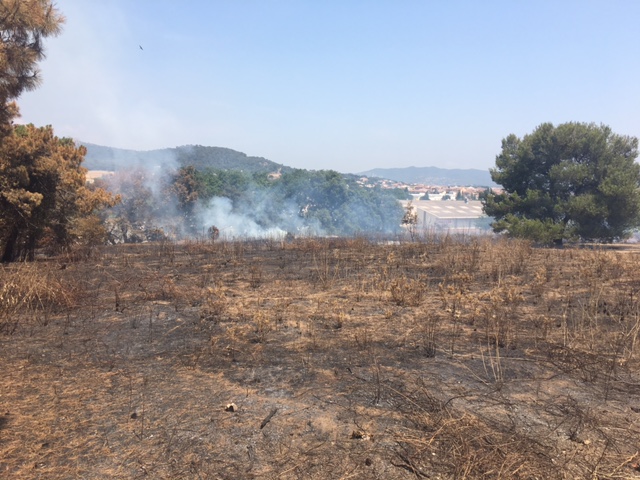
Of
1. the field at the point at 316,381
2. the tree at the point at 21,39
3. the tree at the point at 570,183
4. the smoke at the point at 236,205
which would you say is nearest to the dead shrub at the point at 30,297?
the field at the point at 316,381

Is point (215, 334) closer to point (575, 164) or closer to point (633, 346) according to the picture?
point (633, 346)

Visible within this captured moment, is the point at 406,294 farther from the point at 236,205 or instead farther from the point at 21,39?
the point at 236,205

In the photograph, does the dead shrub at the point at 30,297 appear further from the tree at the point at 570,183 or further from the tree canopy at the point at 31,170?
the tree at the point at 570,183

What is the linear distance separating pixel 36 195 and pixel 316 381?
8.61 meters

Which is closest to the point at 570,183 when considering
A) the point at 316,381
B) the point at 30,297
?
the point at 316,381

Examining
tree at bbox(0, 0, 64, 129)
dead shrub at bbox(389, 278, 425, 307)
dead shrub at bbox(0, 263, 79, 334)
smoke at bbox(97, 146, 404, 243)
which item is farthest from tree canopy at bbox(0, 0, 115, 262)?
smoke at bbox(97, 146, 404, 243)

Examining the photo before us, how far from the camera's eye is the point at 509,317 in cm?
557

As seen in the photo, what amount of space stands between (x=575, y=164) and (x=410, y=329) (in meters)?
18.8

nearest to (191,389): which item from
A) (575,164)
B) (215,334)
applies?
(215,334)

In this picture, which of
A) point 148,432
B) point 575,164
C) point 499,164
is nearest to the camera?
point 148,432

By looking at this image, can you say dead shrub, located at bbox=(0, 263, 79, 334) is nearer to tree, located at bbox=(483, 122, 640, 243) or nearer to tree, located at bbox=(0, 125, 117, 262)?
tree, located at bbox=(0, 125, 117, 262)

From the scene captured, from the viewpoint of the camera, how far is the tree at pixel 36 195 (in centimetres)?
930

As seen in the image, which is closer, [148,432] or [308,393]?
[148,432]

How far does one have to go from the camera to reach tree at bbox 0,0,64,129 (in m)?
7.01
